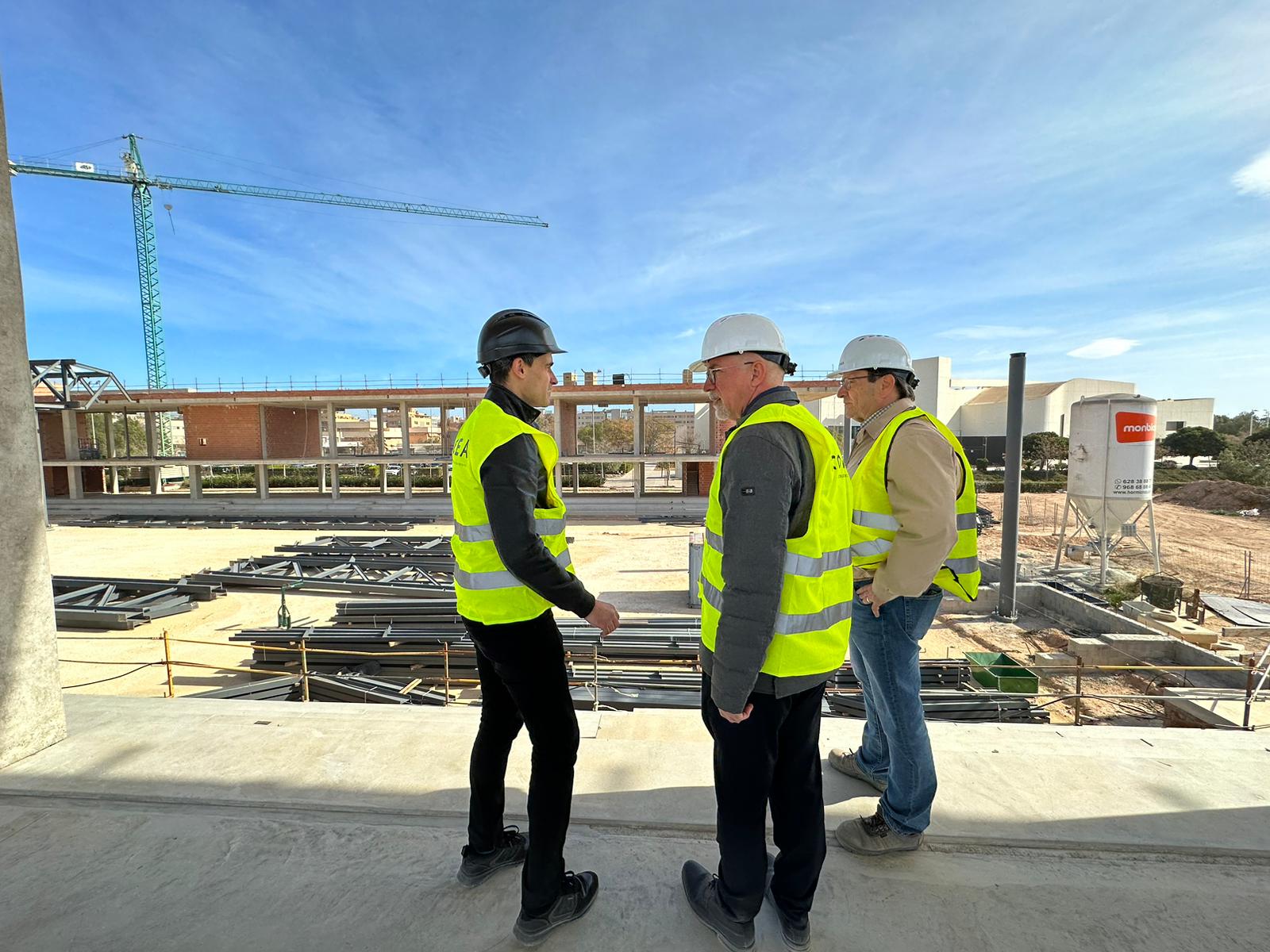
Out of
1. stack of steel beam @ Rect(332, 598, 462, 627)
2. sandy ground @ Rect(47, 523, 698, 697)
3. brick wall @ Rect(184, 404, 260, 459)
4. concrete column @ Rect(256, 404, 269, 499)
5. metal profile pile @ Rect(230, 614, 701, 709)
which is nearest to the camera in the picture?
metal profile pile @ Rect(230, 614, 701, 709)

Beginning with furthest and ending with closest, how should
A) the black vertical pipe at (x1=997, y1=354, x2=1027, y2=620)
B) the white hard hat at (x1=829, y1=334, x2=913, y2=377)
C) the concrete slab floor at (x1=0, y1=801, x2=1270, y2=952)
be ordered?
the black vertical pipe at (x1=997, y1=354, x2=1027, y2=620), the white hard hat at (x1=829, y1=334, x2=913, y2=377), the concrete slab floor at (x1=0, y1=801, x2=1270, y2=952)

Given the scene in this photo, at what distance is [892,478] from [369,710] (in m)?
3.55

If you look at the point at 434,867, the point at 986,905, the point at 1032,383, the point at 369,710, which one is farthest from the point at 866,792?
the point at 1032,383

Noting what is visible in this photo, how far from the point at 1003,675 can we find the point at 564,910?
8.45 m

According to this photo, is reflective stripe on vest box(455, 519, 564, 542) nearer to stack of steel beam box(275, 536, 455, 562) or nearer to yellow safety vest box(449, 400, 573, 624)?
yellow safety vest box(449, 400, 573, 624)

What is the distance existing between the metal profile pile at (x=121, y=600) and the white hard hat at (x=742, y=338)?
50.8 ft

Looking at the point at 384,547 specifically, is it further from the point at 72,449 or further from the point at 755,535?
the point at 72,449

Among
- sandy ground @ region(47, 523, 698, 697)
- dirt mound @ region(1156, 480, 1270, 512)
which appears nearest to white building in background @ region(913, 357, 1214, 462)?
dirt mound @ region(1156, 480, 1270, 512)

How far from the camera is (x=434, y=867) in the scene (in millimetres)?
2227

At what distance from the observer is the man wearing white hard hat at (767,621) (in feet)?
5.49

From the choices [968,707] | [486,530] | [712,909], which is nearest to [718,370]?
[486,530]

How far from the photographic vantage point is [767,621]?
1.67 meters

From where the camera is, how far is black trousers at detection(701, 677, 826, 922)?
183 cm

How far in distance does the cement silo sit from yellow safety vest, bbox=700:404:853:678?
613 inches
